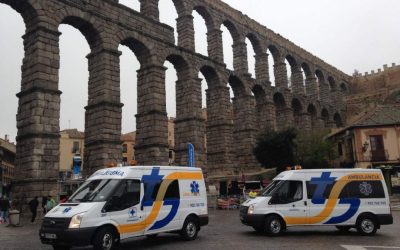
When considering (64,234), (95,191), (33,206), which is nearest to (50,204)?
(33,206)

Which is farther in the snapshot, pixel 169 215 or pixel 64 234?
pixel 169 215

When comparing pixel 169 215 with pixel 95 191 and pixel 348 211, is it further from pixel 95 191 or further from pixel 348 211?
pixel 348 211

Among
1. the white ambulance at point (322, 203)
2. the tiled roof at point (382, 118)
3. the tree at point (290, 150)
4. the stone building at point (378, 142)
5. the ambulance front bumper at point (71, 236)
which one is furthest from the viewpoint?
the tiled roof at point (382, 118)

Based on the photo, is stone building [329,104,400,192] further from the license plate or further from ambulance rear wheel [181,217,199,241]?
the license plate

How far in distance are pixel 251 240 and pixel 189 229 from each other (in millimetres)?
1959

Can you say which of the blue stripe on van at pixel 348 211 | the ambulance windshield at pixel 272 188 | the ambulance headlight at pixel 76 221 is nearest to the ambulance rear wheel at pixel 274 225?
the ambulance windshield at pixel 272 188

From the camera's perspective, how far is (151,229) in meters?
11.1

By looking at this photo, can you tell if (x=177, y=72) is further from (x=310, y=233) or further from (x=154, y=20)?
(x=310, y=233)

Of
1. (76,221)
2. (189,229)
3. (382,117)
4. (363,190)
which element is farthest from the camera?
(382,117)

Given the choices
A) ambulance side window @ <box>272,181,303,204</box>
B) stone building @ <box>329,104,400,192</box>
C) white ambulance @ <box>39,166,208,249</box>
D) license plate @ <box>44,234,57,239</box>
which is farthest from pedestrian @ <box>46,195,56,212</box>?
stone building @ <box>329,104,400,192</box>

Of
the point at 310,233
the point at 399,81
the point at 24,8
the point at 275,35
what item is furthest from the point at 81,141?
the point at 310,233

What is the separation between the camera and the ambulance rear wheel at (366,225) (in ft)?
42.4

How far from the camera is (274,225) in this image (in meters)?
12.7

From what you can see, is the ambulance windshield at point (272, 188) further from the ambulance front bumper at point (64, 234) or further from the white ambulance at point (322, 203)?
the ambulance front bumper at point (64, 234)
